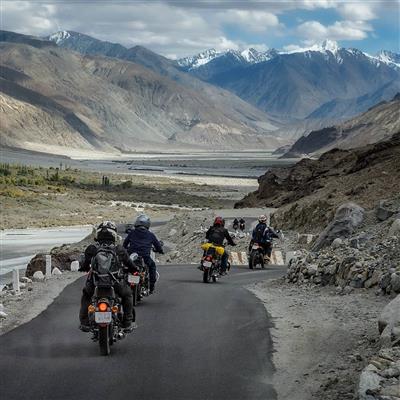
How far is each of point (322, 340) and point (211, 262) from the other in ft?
27.3

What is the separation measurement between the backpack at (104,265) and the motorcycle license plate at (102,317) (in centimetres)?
39

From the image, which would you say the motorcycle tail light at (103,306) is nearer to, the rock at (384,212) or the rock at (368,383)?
the rock at (368,383)

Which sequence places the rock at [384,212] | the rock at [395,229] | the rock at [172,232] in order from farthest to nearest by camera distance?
1. the rock at [172,232]
2. the rock at [384,212]
3. the rock at [395,229]

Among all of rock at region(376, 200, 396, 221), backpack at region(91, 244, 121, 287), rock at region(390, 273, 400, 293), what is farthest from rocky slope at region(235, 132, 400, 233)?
backpack at region(91, 244, 121, 287)

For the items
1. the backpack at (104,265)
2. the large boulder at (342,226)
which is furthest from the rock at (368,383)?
the large boulder at (342,226)

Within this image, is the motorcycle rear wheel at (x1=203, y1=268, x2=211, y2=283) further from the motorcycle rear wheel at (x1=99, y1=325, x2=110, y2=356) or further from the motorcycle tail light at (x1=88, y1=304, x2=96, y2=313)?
the motorcycle rear wheel at (x1=99, y1=325, x2=110, y2=356)

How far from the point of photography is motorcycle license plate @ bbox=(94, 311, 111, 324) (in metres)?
10.2

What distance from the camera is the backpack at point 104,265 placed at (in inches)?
413

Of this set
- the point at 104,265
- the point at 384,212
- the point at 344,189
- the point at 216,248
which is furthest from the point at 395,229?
the point at 344,189

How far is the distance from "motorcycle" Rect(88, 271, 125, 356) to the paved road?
0.50 feet

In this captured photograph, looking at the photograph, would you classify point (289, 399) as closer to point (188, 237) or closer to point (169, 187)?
point (188, 237)

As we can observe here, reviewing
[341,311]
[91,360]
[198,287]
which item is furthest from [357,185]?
[91,360]

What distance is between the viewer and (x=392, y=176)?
37000 millimetres

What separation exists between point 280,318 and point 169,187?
365 ft
